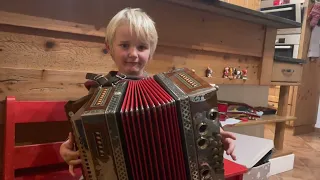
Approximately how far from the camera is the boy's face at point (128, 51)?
0.81m

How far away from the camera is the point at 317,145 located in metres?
2.65

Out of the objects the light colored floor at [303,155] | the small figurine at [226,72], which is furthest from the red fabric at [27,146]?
the light colored floor at [303,155]

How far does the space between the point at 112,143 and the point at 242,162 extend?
0.78 meters

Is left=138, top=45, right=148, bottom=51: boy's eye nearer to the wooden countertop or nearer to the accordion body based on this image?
the accordion body

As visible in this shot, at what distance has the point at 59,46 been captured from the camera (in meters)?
1.01

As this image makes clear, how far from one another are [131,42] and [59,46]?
332 mm

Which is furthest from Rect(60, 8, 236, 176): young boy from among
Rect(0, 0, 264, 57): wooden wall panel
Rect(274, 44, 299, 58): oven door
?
Rect(274, 44, 299, 58): oven door

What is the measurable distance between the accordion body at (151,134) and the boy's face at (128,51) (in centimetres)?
16

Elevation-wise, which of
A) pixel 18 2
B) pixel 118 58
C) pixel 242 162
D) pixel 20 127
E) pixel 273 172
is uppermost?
pixel 18 2

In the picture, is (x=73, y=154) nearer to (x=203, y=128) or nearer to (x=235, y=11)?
(x=203, y=128)

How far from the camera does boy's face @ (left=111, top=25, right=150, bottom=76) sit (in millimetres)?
814

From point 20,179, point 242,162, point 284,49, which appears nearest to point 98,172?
point 20,179

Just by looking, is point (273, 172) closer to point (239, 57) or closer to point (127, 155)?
point (239, 57)

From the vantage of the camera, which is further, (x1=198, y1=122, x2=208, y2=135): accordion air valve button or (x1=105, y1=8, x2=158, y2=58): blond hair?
(x1=105, y1=8, x2=158, y2=58): blond hair
